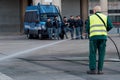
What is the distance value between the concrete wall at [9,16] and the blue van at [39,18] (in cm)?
2225

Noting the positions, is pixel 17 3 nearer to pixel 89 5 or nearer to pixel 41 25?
pixel 89 5

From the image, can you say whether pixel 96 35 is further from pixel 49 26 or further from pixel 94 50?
pixel 49 26

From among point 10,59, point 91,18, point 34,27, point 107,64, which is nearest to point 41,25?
point 34,27

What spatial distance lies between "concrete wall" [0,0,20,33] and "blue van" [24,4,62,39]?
73.0 ft

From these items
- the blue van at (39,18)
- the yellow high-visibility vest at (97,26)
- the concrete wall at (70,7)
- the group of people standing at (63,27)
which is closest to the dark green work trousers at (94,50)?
the yellow high-visibility vest at (97,26)

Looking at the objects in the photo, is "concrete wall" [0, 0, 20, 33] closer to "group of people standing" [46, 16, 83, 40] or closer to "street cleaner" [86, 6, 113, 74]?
"group of people standing" [46, 16, 83, 40]

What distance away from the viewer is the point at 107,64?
51.1 feet

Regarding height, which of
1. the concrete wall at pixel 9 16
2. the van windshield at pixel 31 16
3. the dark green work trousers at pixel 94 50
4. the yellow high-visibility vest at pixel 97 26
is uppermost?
the yellow high-visibility vest at pixel 97 26

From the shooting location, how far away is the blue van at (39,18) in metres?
35.0

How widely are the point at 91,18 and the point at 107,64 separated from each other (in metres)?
3.07

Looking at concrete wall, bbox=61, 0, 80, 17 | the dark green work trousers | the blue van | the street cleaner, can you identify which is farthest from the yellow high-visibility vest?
concrete wall, bbox=61, 0, 80, 17

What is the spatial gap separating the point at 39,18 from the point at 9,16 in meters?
24.2

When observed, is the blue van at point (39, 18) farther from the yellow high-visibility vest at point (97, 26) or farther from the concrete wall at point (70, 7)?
the concrete wall at point (70, 7)

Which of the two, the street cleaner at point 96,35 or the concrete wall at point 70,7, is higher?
the street cleaner at point 96,35
